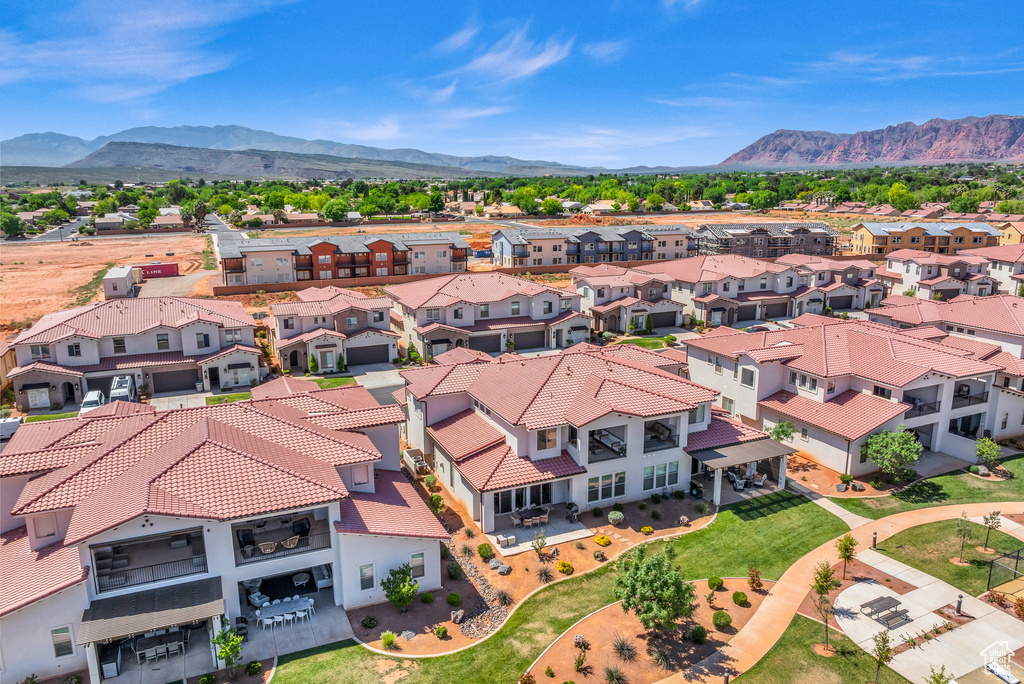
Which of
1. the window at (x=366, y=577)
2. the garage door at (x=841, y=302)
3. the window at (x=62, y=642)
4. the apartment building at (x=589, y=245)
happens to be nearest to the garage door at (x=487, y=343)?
the window at (x=366, y=577)

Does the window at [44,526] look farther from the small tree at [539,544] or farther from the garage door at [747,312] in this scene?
the garage door at [747,312]

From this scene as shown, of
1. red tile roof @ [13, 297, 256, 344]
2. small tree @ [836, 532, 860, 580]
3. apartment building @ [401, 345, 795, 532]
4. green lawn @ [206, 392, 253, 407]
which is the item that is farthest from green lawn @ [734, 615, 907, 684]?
red tile roof @ [13, 297, 256, 344]

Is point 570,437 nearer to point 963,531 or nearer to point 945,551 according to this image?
point 945,551

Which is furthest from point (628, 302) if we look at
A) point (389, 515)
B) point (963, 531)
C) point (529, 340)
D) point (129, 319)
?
point (389, 515)

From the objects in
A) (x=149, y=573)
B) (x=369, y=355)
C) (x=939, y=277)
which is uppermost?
(x=939, y=277)

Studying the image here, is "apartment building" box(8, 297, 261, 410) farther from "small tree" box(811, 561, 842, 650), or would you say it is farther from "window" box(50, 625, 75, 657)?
"small tree" box(811, 561, 842, 650)

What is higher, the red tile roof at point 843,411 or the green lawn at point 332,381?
the red tile roof at point 843,411
